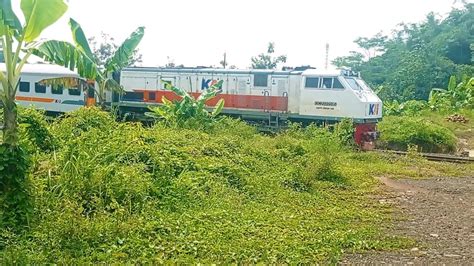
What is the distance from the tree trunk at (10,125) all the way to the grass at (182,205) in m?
0.63

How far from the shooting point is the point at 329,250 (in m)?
5.73

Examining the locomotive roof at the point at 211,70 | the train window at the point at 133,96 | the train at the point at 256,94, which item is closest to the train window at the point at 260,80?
the train at the point at 256,94

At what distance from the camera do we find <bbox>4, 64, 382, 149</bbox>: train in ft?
56.4

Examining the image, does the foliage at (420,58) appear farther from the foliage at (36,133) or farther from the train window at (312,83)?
the foliage at (36,133)

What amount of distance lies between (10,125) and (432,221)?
5.88m

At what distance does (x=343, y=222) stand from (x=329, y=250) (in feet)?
4.85

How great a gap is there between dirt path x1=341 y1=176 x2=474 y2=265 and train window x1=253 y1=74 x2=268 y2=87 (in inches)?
339

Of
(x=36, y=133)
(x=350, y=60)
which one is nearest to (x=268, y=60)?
(x=350, y=60)

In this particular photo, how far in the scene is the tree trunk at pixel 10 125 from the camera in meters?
5.81

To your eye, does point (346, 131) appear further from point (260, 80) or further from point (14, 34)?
point (14, 34)

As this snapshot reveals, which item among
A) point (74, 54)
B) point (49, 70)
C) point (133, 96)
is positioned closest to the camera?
point (74, 54)

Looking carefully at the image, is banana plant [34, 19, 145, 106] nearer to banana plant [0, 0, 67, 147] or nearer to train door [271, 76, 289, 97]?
banana plant [0, 0, 67, 147]

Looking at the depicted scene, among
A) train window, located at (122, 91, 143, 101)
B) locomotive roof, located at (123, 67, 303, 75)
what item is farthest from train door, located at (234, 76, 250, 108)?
train window, located at (122, 91, 143, 101)

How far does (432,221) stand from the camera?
293 inches
